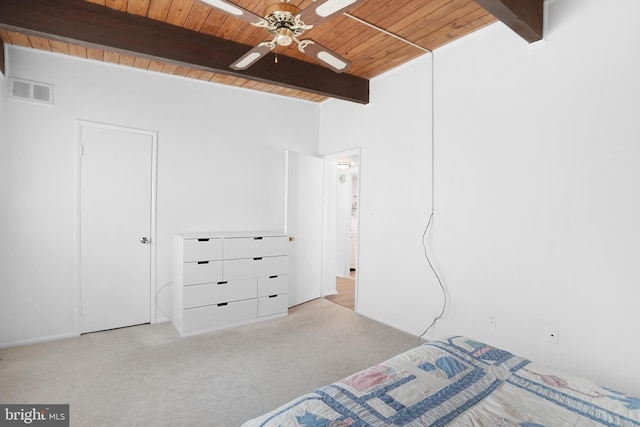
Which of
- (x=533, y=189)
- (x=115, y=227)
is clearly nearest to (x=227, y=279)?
(x=115, y=227)

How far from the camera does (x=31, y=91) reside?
303cm

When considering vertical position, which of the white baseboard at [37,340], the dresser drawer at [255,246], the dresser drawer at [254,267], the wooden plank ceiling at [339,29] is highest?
the wooden plank ceiling at [339,29]

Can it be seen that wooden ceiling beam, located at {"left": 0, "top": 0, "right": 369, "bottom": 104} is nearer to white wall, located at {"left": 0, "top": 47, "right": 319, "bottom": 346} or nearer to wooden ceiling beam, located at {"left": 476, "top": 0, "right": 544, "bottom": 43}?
white wall, located at {"left": 0, "top": 47, "right": 319, "bottom": 346}

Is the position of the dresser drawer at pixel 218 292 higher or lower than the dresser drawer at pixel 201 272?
Result: lower

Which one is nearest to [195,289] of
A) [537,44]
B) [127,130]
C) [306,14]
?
[127,130]

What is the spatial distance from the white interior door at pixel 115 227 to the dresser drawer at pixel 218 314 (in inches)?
24.6

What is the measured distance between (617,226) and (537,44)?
141cm

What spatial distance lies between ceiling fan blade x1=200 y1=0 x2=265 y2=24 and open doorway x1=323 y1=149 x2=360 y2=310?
247 centimetres

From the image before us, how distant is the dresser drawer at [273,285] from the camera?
3.80 m

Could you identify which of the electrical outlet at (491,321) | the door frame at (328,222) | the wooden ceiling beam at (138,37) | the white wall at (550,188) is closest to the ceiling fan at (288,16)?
the wooden ceiling beam at (138,37)

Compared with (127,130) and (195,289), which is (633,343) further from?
(127,130)

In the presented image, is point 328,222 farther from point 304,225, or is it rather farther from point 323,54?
point 323,54

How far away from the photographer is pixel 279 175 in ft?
14.6

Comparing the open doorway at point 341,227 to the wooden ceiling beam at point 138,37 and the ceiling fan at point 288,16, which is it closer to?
the wooden ceiling beam at point 138,37
